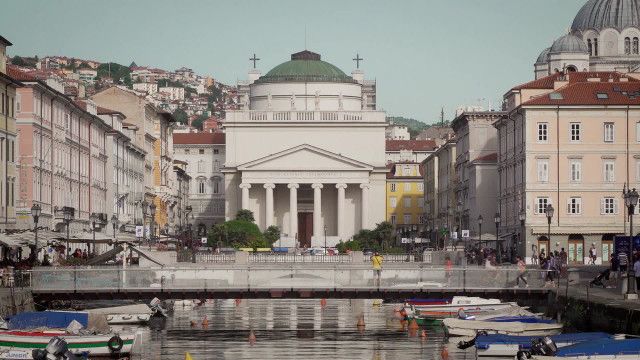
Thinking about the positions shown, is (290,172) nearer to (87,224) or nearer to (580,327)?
(87,224)

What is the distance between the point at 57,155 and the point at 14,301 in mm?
43434

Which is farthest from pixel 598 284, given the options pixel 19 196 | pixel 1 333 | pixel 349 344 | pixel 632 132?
pixel 632 132

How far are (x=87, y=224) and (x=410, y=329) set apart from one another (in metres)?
50.0

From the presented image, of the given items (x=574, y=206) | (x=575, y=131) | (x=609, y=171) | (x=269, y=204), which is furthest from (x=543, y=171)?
(x=269, y=204)

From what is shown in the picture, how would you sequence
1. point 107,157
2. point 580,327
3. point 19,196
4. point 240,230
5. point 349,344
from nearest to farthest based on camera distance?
point 580,327 → point 349,344 → point 19,196 → point 107,157 → point 240,230

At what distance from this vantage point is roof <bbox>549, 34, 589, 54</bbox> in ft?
538

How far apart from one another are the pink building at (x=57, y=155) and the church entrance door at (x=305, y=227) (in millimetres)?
61597

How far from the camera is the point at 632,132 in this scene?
111m

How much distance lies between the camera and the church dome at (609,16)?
182875mm

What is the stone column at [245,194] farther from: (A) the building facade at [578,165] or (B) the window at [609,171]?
(B) the window at [609,171]

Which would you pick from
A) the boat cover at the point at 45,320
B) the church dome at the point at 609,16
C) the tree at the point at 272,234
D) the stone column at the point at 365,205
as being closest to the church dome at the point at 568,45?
the church dome at the point at 609,16

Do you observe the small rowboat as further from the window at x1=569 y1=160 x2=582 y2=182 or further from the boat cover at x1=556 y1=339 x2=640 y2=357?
the window at x1=569 y1=160 x2=582 y2=182

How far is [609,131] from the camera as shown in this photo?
4382 inches

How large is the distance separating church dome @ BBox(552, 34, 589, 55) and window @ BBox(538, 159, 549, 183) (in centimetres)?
5305
